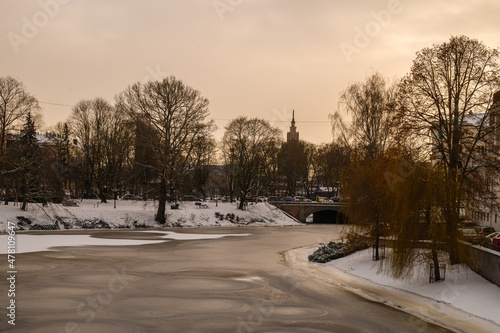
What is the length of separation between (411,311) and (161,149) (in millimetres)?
43902

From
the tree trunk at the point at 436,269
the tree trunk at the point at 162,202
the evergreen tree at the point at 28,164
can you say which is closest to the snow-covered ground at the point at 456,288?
the tree trunk at the point at 436,269

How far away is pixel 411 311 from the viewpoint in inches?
725

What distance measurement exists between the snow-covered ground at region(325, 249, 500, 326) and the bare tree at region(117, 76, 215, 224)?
35495mm

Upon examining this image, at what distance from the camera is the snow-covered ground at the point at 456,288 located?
59.2ft

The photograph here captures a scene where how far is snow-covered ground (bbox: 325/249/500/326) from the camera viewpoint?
18.1 metres

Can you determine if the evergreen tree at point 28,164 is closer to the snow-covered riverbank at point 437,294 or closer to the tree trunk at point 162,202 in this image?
the tree trunk at point 162,202

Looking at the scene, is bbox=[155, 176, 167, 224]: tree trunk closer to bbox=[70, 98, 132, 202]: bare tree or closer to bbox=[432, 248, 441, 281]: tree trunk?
bbox=[70, 98, 132, 202]: bare tree

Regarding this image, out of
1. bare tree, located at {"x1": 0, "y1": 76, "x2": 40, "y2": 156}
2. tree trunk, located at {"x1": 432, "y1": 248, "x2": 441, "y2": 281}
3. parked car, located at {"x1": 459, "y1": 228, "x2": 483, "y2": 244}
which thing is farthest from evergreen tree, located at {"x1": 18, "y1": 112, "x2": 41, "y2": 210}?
parked car, located at {"x1": 459, "y1": 228, "x2": 483, "y2": 244}

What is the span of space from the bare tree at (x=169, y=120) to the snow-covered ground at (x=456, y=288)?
35495mm

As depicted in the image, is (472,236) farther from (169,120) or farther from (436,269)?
(169,120)

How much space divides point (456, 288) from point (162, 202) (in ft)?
148

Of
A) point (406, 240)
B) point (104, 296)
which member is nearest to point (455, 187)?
point (406, 240)

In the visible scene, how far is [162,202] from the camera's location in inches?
2410

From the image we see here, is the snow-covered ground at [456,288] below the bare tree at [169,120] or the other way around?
below
